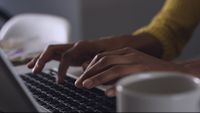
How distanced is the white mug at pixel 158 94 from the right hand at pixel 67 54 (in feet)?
1.53

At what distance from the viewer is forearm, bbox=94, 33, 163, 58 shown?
1041 mm

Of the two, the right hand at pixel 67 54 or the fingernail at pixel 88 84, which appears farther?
the right hand at pixel 67 54

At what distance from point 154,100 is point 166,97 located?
0.01 metres

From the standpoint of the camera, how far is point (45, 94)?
827mm

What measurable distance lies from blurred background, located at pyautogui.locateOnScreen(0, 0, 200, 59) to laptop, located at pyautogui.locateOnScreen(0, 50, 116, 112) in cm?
140

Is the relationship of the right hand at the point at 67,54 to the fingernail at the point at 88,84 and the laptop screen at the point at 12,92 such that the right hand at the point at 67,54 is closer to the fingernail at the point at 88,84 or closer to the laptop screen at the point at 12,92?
the fingernail at the point at 88,84

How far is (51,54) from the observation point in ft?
3.21

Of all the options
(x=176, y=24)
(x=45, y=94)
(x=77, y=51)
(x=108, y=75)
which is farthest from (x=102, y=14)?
(x=108, y=75)

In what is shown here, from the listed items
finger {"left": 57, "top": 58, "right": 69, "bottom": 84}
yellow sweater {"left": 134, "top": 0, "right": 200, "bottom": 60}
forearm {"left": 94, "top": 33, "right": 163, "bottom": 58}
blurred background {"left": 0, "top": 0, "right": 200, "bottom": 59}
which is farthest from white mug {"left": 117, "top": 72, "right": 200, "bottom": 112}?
blurred background {"left": 0, "top": 0, "right": 200, "bottom": 59}

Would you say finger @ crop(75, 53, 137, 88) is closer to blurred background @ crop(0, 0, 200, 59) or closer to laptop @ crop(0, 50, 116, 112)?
laptop @ crop(0, 50, 116, 112)

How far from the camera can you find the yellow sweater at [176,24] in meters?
1.20

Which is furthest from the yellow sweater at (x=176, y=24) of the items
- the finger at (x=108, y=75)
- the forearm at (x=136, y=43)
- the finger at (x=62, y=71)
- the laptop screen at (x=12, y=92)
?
the laptop screen at (x=12, y=92)

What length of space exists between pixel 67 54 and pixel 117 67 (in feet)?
0.83

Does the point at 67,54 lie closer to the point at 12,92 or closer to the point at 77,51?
the point at 77,51
